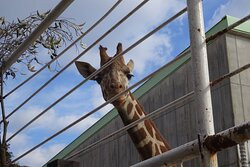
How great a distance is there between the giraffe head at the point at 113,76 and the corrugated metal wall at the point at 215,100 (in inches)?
79.1

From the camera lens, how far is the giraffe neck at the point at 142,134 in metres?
5.96

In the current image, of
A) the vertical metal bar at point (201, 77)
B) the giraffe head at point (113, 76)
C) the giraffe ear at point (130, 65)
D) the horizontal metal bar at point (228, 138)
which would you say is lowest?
the horizontal metal bar at point (228, 138)

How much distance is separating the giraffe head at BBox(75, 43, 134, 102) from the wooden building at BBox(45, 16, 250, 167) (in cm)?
118

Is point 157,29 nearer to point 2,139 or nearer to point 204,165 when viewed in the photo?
point 204,165

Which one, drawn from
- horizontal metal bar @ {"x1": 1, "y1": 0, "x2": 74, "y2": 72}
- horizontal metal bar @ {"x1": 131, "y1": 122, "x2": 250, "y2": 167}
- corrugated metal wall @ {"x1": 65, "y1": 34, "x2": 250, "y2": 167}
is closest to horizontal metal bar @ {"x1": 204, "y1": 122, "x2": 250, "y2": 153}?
horizontal metal bar @ {"x1": 131, "y1": 122, "x2": 250, "y2": 167}

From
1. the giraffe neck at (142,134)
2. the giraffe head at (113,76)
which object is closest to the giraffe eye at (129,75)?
the giraffe head at (113,76)

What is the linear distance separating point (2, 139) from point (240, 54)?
744cm

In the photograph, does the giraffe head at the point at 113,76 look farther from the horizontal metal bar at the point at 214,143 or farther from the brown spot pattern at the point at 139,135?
the horizontal metal bar at the point at 214,143

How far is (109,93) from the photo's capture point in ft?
19.9

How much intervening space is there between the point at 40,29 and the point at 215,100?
7.33m

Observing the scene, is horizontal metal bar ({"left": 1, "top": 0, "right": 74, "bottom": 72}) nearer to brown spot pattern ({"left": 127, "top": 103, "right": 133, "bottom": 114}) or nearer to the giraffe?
the giraffe

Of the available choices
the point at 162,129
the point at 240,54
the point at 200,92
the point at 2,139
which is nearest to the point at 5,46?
the point at 2,139

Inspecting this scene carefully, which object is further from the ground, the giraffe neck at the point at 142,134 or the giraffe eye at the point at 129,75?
the giraffe eye at the point at 129,75

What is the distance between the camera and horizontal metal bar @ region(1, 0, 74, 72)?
2.39 meters
